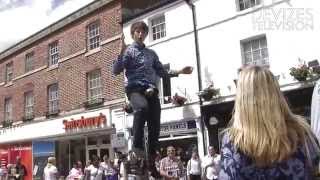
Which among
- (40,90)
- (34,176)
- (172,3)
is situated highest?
(172,3)

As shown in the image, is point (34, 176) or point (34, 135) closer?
point (34, 176)

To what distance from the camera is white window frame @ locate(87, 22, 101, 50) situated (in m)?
24.1

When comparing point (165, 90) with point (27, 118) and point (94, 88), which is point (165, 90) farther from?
point (27, 118)

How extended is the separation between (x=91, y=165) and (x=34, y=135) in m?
9.98

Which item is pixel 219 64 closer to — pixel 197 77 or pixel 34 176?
pixel 197 77

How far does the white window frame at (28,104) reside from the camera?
1142 inches

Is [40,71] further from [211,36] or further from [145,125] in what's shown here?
[145,125]

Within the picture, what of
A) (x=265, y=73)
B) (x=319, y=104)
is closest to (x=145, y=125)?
(x=319, y=104)

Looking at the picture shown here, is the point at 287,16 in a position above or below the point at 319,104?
above

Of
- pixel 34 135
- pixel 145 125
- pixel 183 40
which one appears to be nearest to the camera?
pixel 145 125

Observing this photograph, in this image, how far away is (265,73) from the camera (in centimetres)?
259

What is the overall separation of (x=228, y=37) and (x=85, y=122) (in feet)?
29.7

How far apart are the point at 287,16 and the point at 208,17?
342 centimetres

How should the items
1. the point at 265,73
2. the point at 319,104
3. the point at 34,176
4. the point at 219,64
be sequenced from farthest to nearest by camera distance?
1. the point at 34,176
2. the point at 219,64
3. the point at 319,104
4. the point at 265,73
